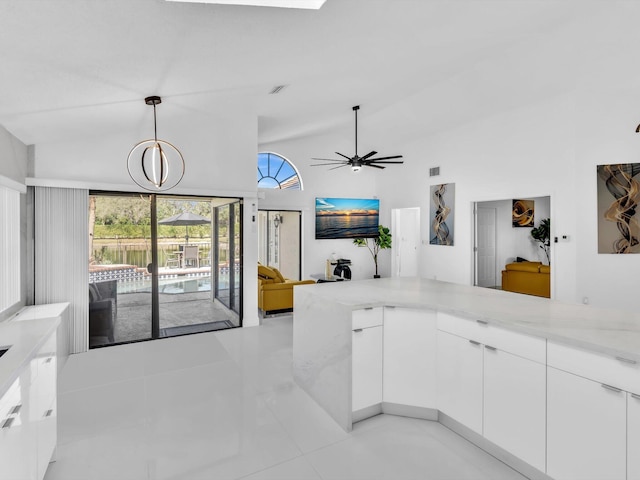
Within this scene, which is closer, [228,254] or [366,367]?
[366,367]

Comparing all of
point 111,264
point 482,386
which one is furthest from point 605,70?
point 111,264

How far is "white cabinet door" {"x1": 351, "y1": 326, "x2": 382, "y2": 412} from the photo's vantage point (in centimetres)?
257

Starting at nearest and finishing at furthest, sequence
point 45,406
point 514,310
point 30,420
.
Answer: point 30,420, point 45,406, point 514,310

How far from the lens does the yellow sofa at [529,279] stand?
6.37 meters

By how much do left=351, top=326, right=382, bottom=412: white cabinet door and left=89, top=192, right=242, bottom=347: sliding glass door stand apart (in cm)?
317

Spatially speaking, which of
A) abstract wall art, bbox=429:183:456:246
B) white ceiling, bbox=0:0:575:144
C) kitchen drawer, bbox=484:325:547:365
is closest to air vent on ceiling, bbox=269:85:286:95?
white ceiling, bbox=0:0:575:144

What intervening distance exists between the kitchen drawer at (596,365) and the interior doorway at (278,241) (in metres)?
7.04

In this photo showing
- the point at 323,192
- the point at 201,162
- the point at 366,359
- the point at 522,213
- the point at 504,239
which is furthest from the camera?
the point at 504,239

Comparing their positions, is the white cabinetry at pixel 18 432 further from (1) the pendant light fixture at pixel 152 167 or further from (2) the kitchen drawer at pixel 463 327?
(1) the pendant light fixture at pixel 152 167

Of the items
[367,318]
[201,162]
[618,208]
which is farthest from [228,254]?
[618,208]

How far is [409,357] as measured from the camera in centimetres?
263

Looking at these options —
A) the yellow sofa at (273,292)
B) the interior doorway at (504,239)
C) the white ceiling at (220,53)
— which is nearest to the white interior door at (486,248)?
the interior doorway at (504,239)

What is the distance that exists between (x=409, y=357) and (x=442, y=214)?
5.39 metres

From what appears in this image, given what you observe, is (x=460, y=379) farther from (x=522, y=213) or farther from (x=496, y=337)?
(x=522, y=213)
